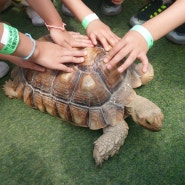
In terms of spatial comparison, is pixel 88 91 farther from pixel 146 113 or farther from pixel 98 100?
pixel 146 113

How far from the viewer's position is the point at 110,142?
4.29ft

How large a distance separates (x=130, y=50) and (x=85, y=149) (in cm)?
53

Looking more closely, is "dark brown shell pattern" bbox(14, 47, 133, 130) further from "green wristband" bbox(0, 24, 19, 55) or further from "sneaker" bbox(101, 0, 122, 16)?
"sneaker" bbox(101, 0, 122, 16)

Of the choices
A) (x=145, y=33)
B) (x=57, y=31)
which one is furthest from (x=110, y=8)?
(x=145, y=33)

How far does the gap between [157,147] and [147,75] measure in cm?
37

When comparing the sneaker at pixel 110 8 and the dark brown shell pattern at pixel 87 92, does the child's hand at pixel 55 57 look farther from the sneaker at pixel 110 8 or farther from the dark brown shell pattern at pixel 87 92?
the sneaker at pixel 110 8

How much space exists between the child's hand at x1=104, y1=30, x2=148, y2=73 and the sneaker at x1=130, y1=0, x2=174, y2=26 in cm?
66

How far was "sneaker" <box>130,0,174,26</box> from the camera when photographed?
1.87m

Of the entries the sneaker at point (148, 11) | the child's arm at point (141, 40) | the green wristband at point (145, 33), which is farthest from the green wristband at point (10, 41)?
the sneaker at point (148, 11)

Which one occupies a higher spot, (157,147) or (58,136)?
(157,147)

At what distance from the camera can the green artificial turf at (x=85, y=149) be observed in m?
1.30

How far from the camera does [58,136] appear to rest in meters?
1.45

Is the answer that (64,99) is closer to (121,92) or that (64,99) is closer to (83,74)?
(83,74)

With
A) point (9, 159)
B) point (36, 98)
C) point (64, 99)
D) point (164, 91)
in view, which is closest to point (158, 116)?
point (164, 91)
